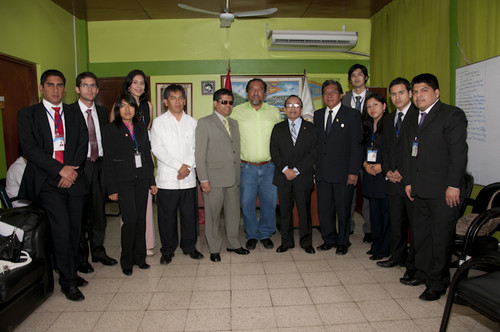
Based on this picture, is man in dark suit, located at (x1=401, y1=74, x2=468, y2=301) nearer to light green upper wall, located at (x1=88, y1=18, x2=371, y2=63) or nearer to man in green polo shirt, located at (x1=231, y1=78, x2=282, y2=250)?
man in green polo shirt, located at (x1=231, y1=78, x2=282, y2=250)

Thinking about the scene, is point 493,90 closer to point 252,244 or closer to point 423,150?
point 423,150

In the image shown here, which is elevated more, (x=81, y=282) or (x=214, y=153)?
(x=214, y=153)

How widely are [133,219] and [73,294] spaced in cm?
76

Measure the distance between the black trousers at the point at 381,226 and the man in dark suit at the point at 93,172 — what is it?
2710 mm

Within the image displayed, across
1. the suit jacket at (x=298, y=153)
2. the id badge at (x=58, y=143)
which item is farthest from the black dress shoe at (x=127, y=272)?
the suit jacket at (x=298, y=153)

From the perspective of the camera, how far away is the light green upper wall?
6211mm

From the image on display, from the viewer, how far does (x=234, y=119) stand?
141 inches

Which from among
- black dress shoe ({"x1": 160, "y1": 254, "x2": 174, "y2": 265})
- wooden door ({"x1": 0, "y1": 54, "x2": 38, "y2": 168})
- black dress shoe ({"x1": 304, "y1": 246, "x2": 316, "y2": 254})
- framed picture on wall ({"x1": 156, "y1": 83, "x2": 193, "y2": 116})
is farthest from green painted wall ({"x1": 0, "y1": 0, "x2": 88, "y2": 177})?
black dress shoe ({"x1": 304, "y1": 246, "x2": 316, "y2": 254})

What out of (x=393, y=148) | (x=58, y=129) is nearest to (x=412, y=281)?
(x=393, y=148)

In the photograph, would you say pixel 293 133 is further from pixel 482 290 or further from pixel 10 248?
pixel 10 248

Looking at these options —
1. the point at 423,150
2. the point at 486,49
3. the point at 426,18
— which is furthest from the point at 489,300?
the point at 426,18

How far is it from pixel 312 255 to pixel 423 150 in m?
1.60

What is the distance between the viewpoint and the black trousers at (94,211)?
3.08 m

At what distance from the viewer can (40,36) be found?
4.83m
